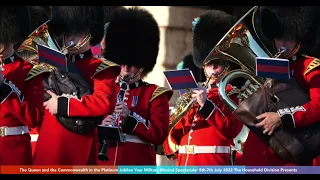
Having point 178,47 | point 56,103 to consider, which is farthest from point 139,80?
point 178,47

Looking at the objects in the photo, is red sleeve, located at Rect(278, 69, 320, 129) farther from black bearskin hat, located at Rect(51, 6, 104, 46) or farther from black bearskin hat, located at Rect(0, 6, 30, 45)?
black bearskin hat, located at Rect(0, 6, 30, 45)

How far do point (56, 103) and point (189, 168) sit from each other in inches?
38.4

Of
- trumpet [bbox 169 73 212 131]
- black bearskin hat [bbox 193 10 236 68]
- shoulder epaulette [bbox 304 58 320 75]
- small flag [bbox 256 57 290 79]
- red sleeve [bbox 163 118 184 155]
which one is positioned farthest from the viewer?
black bearskin hat [bbox 193 10 236 68]

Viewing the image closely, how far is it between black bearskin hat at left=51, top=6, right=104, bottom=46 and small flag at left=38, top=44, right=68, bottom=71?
0.30m

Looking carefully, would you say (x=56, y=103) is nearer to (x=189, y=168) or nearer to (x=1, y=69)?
(x=1, y=69)

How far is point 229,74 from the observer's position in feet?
18.4

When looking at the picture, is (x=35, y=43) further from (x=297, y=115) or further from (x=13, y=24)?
(x=297, y=115)

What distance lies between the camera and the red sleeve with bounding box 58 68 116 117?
5.34 metres

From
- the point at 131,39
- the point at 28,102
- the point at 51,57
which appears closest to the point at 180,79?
the point at 131,39

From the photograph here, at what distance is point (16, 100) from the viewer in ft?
17.4

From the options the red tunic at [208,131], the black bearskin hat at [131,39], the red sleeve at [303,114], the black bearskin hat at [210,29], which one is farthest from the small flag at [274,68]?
the black bearskin hat at [210,29]

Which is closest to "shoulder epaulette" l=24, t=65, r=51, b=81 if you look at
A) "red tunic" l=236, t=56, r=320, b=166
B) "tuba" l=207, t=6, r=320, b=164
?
"tuba" l=207, t=6, r=320, b=164

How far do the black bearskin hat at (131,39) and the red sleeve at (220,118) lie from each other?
554mm

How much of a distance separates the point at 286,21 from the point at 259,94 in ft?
1.82
